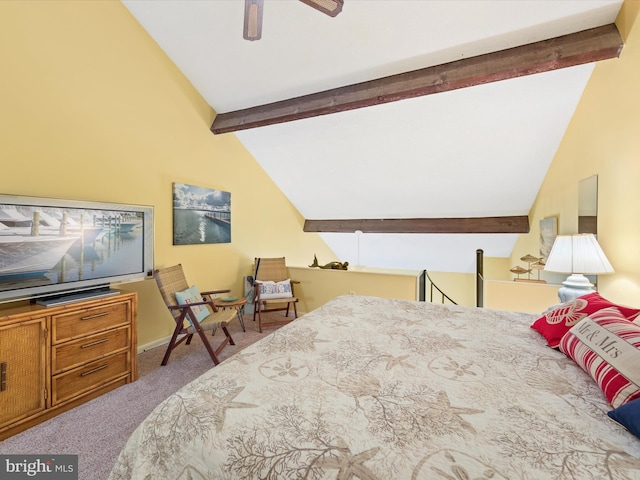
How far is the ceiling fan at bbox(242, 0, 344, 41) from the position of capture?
5.33 feet

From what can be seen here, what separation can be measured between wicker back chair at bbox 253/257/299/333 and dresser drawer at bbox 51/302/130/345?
1680 millimetres

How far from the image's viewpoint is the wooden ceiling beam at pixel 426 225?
4.68 m

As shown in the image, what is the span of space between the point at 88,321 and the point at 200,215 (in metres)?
1.81

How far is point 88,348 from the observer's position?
2.15m

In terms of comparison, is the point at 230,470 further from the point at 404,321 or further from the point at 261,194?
the point at 261,194

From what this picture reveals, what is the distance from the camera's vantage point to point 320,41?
2.77 meters

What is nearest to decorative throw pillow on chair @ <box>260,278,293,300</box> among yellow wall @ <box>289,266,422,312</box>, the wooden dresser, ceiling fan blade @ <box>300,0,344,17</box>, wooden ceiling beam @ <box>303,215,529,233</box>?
yellow wall @ <box>289,266,422,312</box>

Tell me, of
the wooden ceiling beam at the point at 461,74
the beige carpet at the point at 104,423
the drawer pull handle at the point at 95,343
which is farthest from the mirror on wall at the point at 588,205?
the drawer pull handle at the point at 95,343

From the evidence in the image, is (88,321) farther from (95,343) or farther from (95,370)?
(95,370)

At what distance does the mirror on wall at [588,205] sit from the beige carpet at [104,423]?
371cm

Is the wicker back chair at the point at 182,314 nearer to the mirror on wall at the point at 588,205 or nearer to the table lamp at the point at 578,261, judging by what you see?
the table lamp at the point at 578,261

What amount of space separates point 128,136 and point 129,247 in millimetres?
1170

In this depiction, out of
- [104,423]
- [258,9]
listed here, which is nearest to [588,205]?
[258,9]

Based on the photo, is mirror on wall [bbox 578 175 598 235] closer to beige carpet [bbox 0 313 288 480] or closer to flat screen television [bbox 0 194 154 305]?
beige carpet [bbox 0 313 288 480]
